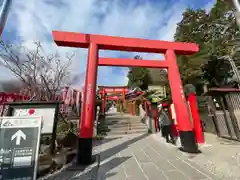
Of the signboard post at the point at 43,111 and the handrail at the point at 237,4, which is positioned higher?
the handrail at the point at 237,4

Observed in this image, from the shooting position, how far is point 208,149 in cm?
443

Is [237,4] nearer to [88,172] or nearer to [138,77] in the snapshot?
[88,172]

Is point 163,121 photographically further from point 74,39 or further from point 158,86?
point 158,86

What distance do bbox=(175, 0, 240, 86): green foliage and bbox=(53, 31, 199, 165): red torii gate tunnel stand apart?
4094mm

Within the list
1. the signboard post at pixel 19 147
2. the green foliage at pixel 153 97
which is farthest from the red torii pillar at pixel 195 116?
the signboard post at pixel 19 147

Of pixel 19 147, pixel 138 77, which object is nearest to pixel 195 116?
pixel 19 147

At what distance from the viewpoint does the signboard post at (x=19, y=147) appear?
2143 millimetres

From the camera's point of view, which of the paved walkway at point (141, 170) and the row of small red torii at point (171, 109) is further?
the row of small red torii at point (171, 109)

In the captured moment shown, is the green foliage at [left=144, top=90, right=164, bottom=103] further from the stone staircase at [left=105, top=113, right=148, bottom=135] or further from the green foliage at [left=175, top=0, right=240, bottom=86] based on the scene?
the green foliage at [left=175, top=0, right=240, bottom=86]

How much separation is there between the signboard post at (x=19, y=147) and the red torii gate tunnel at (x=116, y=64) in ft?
4.98

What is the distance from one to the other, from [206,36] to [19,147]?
1157cm

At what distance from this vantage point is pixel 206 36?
9.06 m

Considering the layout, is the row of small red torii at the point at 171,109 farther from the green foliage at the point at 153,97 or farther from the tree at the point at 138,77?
the tree at the point at 138,77

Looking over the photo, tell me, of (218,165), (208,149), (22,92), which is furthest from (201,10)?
(22,92)
